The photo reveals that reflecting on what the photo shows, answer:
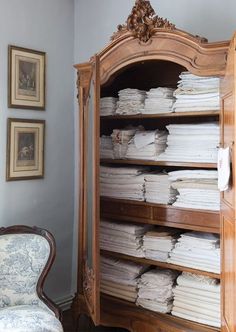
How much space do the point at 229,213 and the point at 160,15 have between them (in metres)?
1.61

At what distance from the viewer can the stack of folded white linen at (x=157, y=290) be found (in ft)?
8.19

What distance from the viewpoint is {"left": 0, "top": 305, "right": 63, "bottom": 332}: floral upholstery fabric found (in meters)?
2.04

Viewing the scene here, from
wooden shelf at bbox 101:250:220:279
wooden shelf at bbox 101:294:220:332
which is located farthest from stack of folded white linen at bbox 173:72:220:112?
wooden shelf at bbox 101:294:220:332

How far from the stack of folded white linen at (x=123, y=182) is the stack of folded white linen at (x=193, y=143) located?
0.21m

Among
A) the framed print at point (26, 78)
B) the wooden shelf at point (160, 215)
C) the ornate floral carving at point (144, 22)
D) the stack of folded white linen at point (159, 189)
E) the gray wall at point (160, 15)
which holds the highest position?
the gray wall at point (160, 15)

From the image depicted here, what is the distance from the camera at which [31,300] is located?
95.8 inches

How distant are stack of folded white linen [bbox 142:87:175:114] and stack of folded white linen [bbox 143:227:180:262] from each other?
2.50 ft

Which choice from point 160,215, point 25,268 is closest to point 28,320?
point 25,268

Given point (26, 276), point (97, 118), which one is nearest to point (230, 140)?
point (97, 118)

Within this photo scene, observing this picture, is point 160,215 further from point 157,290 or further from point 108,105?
point 108,105

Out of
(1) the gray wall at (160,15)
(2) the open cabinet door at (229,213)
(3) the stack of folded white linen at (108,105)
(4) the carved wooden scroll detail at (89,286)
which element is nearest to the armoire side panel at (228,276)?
(2) the open cabinet door at (229,213)

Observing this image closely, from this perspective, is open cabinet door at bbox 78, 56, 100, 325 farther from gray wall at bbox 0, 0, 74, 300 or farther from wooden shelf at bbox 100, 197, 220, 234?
gray wall at bbox 0, 0, 74, 300

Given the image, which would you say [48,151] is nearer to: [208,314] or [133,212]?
[133,212]

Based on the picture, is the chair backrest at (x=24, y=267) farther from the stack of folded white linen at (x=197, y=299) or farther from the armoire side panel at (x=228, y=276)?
the armoire side panel at (x=228, y=276)
